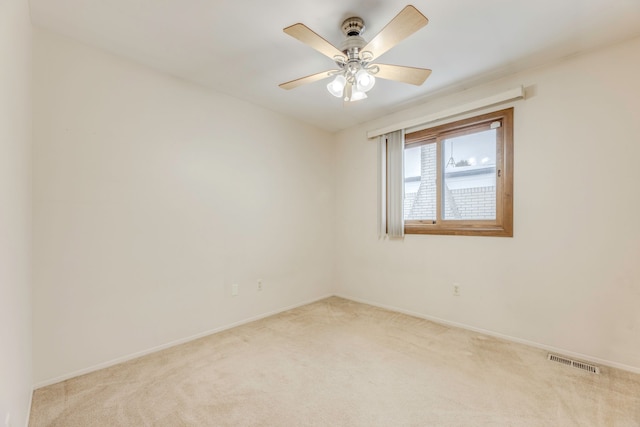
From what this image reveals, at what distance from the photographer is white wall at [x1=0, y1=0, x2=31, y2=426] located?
1148mm

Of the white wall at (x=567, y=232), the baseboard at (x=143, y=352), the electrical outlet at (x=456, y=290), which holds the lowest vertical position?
the baseboard at (x=143, y=352)

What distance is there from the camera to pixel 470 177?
3020mm

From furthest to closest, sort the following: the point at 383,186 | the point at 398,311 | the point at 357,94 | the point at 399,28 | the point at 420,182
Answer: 1. the point at 383,186
2. the point at 398,311
3. the point at 420,182
4. the point at 357,94
5. the point at 399,28

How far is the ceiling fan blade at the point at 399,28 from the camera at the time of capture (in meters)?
1.48

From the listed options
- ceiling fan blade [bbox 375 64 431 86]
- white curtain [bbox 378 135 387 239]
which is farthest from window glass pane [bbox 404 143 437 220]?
ceiling fan blade [bbox 375 64 431 86]

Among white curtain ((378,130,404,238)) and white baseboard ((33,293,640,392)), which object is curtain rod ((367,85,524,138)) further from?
white baseboard ((33,293,640,392))

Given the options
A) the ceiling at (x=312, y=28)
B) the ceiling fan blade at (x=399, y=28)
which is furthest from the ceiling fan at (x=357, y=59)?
the ceiling at (x=312, y=28)

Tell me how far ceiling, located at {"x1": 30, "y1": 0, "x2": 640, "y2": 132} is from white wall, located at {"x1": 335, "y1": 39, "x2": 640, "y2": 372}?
1.00ft

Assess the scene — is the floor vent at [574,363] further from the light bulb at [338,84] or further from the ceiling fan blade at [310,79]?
A: the ceiling fan blade at [310,79]

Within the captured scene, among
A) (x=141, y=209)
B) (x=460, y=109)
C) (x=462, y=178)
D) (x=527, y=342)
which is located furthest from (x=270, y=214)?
(x=527, y=342)

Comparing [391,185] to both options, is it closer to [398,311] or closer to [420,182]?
[420,182]

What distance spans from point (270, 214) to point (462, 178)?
2.23 metres

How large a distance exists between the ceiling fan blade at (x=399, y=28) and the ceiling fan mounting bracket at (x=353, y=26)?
0.21 m

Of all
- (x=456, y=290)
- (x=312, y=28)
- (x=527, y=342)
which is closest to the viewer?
(x=312, y=28)
